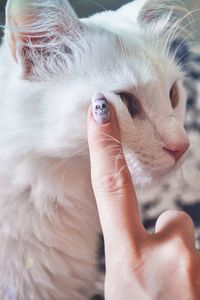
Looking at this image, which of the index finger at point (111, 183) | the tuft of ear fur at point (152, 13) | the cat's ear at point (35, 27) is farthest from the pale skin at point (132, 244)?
the tuft of ear fur at point (152, 13)

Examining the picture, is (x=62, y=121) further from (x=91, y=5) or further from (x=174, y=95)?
(x=91, y=5)

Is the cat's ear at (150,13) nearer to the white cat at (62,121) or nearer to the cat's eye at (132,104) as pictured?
the white cat at (62,121)

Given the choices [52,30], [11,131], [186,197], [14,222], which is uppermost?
[52,30]

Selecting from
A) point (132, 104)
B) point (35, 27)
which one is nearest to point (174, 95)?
point (132, 104)

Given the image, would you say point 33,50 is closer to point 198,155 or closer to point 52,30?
point 52,30

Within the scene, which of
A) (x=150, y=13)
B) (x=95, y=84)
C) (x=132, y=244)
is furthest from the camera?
(x=150, y=13)

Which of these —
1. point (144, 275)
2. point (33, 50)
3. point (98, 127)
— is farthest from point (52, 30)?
point (144, 275)

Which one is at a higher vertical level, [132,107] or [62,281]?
[132,107]

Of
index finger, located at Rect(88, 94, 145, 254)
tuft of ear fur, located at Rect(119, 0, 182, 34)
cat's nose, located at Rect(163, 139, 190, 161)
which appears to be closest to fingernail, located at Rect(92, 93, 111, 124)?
index finger, located at Rect(88, 94, 145, 254)
